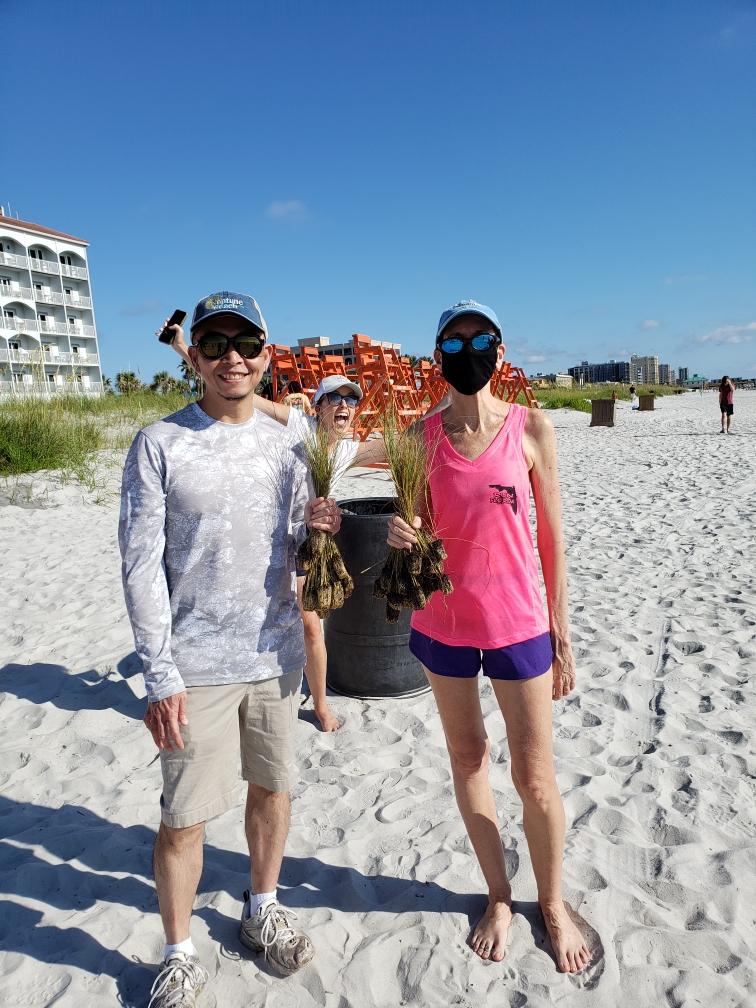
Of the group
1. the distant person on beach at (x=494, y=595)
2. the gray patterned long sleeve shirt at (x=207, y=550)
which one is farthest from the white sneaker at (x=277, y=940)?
Answer: the gray patterned long sleeve shirt at (x=207, y=550)

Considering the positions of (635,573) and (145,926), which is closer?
(145,926)

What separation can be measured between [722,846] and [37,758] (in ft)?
10.6

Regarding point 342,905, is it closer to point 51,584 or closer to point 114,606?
→ point 114,606

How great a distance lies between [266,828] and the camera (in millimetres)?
2002

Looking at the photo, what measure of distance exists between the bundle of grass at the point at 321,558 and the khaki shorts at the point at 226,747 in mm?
256

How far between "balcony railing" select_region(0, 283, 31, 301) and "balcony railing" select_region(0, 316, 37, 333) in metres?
1.66

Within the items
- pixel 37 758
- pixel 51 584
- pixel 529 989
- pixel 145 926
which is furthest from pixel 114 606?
pixel 529 989

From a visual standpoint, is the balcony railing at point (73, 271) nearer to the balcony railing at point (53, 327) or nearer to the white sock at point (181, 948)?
the balcony railing at point (53, 327)

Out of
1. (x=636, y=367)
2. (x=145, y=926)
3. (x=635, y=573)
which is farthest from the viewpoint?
(x=636, y=367)

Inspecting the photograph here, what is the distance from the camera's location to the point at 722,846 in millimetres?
2482

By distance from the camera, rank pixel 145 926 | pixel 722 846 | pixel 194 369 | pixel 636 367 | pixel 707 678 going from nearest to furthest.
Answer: pixel 194 369 < pixel 145 926 < pixel 722 846 < pixel 707 678 < pixel 636 367

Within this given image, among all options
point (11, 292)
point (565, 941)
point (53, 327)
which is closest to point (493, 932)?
point (565, 941)

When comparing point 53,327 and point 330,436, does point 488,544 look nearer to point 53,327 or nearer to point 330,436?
point 330,436

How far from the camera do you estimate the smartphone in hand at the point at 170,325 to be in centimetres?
250
